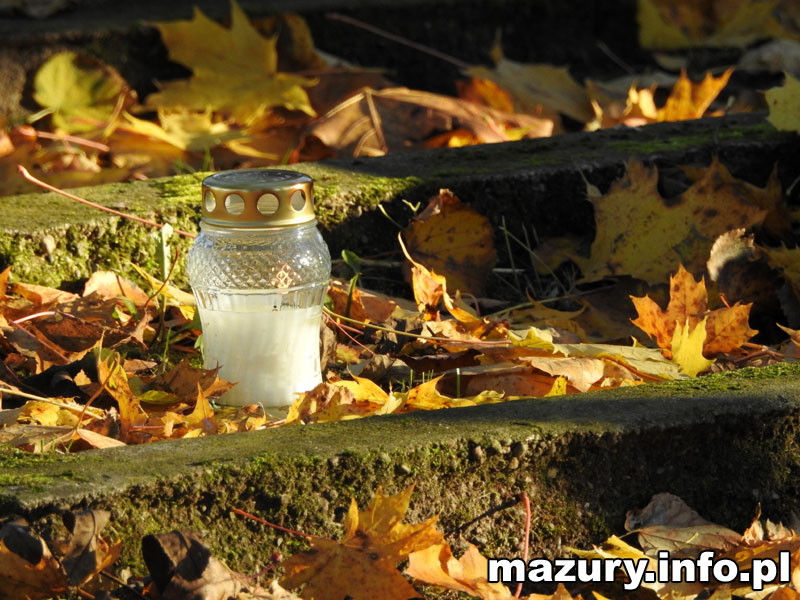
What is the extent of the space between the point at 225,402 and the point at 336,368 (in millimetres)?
271

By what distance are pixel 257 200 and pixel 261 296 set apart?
7.1 inches

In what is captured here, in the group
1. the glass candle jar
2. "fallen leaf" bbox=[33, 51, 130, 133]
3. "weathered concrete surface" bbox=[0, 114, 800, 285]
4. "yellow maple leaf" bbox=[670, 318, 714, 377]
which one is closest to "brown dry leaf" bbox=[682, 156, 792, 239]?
"weathered concrete surface" bbox=[0, 114, 800, 285]

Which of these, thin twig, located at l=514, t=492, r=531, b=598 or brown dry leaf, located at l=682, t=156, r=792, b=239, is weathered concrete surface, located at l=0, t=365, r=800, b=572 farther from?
brown dry leaf, located at l=682, t=156, r=792, b=239

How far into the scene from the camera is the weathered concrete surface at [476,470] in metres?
1.36

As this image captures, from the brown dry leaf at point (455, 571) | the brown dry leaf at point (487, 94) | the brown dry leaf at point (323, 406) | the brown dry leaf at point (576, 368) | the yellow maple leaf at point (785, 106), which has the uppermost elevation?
the brown dry leaf at point (487, 94)

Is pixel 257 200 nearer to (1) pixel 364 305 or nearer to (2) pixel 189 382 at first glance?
(2) pixel 189 382

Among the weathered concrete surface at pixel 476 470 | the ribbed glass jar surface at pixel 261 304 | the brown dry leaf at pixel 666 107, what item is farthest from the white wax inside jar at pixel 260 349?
the brown dry leaf at pixel 666 107

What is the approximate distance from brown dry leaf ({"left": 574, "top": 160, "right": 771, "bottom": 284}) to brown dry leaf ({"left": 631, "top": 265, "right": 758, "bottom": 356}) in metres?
0.32

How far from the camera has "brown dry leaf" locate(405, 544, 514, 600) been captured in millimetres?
1372

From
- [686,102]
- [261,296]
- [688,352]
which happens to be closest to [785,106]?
[686,102]

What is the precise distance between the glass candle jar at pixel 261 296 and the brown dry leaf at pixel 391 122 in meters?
1.25

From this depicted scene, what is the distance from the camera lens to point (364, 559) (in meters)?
1.39

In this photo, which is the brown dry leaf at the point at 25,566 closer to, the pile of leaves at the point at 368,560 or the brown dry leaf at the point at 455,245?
the pile of leaves at the point at 368,560

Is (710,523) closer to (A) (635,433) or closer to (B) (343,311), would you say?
(A) (635,433)
